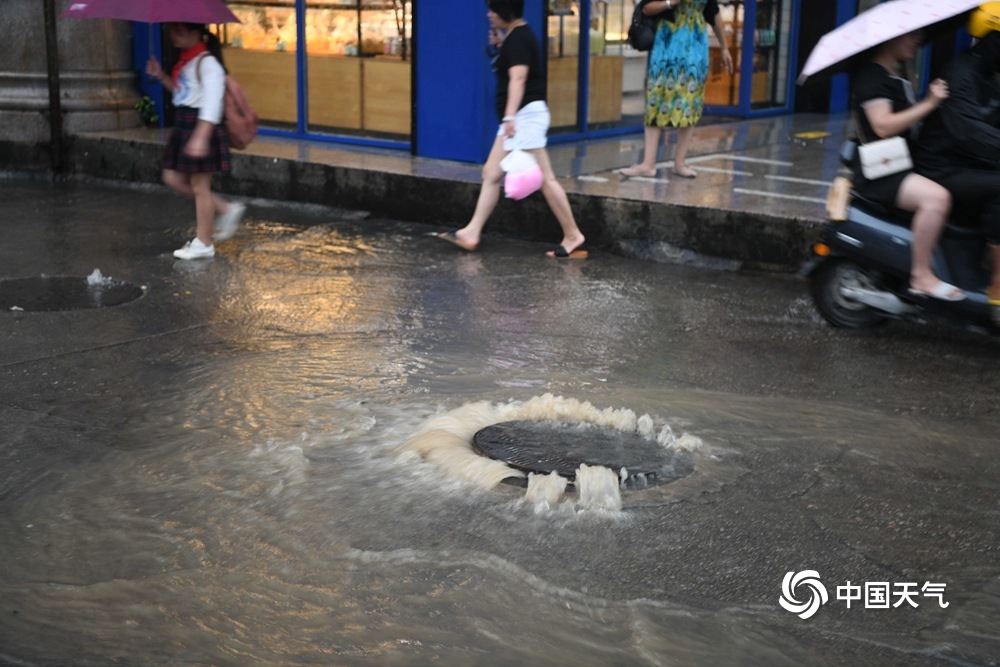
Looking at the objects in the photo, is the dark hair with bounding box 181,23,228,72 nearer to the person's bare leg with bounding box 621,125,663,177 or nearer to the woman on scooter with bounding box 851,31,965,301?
the person's bare leg with bounding box 621,125,663,177

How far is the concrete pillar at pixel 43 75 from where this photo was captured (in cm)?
1203

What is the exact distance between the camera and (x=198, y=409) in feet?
17.4

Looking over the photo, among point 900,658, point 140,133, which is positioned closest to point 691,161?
point 140,133

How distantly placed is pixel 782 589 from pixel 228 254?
5.70 m

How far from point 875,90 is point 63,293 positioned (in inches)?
183

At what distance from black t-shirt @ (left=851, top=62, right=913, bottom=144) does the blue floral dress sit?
353cm

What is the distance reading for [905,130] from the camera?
622 cm

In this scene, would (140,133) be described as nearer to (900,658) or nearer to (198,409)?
(198,409)

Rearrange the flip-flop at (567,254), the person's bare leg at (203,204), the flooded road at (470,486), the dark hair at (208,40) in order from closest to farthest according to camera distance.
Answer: the flooded road at (470,486)
the dark hair at (208,40)
the person's bare leg at (203,204)
the flip-flop at (567,254)

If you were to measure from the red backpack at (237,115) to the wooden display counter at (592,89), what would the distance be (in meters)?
4.39

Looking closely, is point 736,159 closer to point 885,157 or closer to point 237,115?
point 237,115

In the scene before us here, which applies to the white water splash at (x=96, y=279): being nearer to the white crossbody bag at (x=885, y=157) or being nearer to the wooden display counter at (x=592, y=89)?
the white crossbody bag at (x=885, y=157)

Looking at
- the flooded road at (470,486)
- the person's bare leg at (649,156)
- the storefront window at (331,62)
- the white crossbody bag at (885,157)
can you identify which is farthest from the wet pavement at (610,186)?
the white crossbody bag at (885,157)

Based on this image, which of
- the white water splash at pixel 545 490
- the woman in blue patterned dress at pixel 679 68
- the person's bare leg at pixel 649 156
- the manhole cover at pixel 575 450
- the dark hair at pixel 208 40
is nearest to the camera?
the white water splash at pixel 545 490
